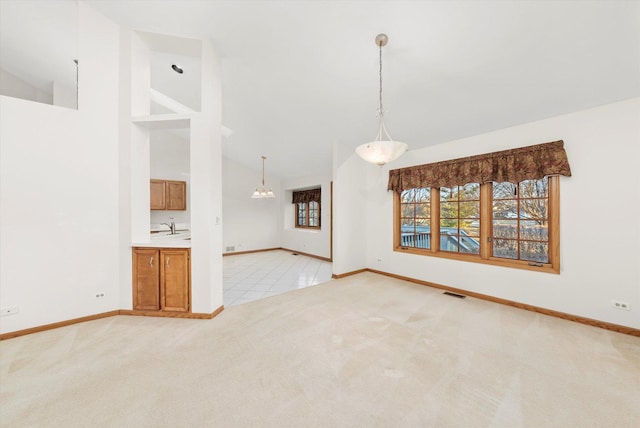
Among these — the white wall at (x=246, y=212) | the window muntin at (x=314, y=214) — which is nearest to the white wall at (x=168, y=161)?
the white wall at (x=246, y=212)

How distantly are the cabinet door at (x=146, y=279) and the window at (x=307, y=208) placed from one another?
487cm

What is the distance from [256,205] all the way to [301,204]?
1.54m

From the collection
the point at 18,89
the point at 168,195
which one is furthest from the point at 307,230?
the point at 18,89

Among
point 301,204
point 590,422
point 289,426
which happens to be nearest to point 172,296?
point 289,426

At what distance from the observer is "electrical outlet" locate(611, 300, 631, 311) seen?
2.46 m

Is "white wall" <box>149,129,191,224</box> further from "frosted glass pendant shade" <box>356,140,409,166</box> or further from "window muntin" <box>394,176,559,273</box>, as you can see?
"window muntin" <box>394,176,559,273</box>

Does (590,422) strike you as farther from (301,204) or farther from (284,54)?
(301,204)

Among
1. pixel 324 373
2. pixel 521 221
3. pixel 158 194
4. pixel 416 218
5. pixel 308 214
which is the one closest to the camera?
pixel 324 373

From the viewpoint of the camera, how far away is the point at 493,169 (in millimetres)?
3338

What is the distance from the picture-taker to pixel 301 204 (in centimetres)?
803

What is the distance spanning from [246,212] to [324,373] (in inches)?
241

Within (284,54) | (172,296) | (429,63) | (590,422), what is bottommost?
(590,422)

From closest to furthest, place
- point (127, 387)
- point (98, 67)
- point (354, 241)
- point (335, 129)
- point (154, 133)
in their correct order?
point (127, 387) < point (98, 67) < point (335, 129) < point (354, 241) < point (154, 133)

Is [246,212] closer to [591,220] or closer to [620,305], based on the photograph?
[591,220]
